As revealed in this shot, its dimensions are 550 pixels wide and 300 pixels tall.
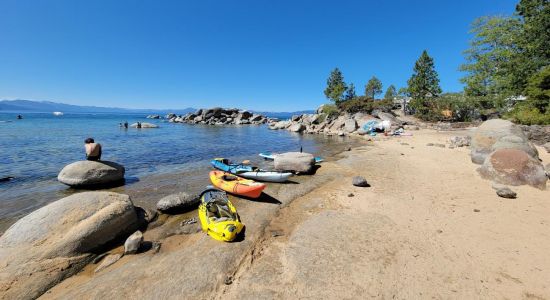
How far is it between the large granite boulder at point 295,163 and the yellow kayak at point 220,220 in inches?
287

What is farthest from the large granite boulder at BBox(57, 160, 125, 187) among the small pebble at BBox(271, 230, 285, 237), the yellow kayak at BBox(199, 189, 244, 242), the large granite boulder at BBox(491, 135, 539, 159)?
the large granite boulder at BBox(491, 135, 539, 159)

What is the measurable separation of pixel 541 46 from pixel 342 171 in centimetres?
2836

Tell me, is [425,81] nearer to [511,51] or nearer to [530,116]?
[511,51]

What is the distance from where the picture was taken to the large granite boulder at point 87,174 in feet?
44.3

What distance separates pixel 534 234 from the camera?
7.70 metres

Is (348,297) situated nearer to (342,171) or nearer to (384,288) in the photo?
(384,288)

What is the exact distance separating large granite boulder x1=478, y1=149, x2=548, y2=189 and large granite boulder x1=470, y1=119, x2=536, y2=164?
4.18 meters

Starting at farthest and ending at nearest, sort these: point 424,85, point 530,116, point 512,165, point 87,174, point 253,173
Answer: point 424,85, point 530,116, point 253,173, point 87,174, point 512,165

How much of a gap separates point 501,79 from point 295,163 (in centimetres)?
3480

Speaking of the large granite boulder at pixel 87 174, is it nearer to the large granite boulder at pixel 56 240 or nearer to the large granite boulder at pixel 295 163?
the large granite boulder at pixel 56 240

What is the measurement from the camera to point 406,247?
24.3 feet

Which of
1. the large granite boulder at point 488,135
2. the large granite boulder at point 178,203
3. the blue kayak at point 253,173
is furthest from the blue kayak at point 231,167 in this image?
the large granite boulder at point 488,135

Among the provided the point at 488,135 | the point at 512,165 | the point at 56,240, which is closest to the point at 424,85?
the point at 488,135

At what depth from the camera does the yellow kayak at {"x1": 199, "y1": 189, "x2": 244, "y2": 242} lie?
7.95 metres
